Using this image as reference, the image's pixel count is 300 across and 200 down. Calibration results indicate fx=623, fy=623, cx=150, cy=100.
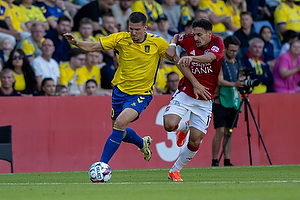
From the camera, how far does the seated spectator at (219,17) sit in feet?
54.1

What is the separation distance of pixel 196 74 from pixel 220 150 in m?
4.65

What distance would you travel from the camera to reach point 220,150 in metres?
13.6

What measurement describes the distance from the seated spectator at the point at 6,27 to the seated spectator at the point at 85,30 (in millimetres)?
1372

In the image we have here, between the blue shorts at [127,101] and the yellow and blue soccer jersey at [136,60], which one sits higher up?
the yellow and blue soccer jersey at [136,60]

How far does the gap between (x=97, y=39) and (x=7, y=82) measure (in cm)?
285

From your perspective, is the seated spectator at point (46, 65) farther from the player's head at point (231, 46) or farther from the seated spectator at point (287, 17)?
the seated spectator at point (287, 17)

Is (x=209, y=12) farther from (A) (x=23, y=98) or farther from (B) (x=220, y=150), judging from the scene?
(A) (x=23, y=98)

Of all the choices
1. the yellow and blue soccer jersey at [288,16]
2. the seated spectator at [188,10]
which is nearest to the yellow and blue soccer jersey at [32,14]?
the seated spectator at [188,10]

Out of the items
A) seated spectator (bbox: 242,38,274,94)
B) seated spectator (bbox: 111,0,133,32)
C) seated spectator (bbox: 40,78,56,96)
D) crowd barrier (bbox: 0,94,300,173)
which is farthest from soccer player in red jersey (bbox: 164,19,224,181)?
seated spectator (bbox: 111,0,133,32)

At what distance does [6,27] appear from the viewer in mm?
13375

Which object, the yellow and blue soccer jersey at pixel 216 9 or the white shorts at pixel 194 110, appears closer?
the white shorts at pixel 194 110

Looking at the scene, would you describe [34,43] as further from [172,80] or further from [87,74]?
[172,80]

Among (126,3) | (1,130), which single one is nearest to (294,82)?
(126,3)

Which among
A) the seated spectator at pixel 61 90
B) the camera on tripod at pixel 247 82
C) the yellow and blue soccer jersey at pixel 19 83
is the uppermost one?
the camera on tripod at pixel 247 82
